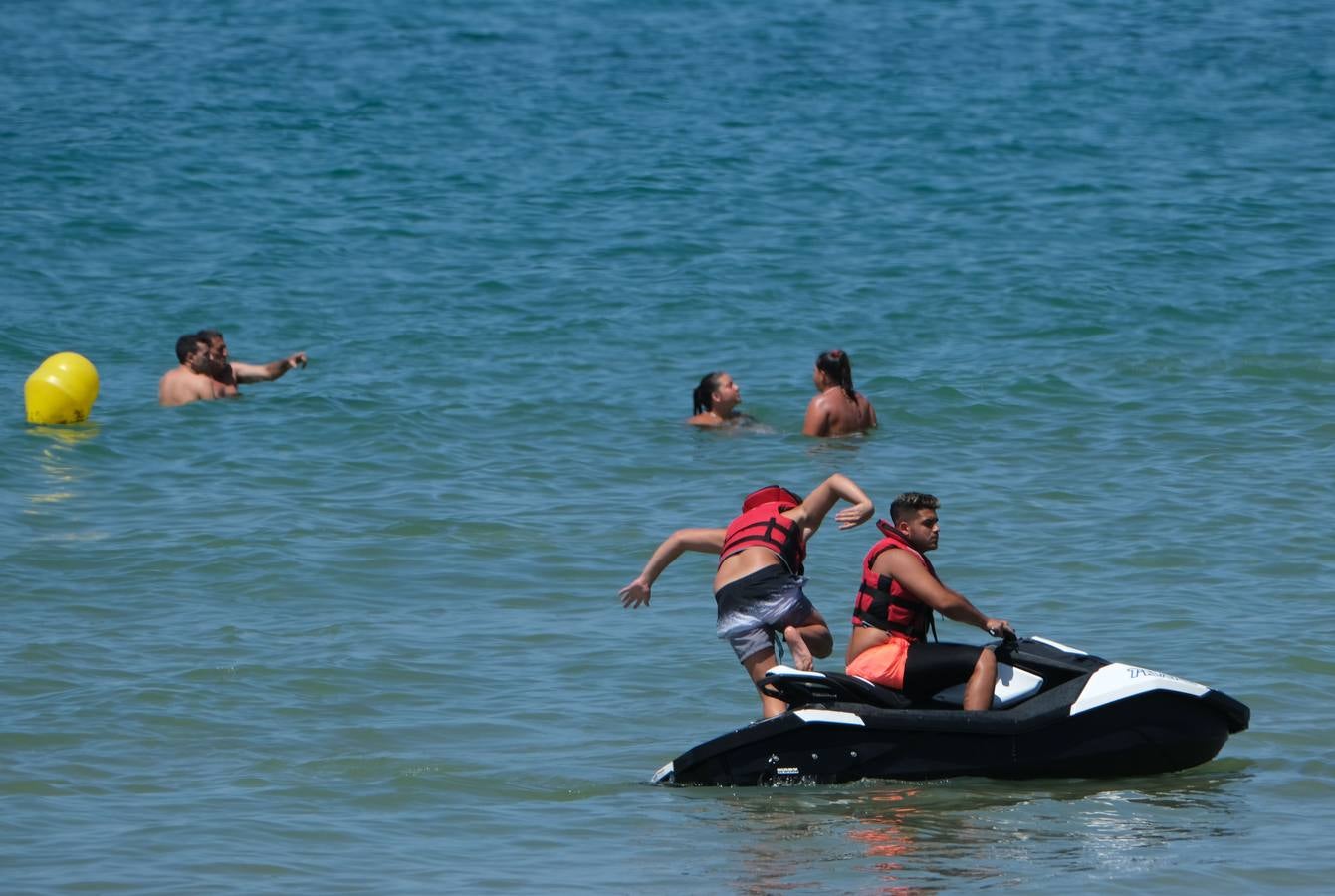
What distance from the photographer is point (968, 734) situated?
24.5 feet

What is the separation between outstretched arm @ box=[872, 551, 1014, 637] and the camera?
7582 millimetres

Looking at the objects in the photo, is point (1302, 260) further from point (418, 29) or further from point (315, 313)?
point (418, 29)

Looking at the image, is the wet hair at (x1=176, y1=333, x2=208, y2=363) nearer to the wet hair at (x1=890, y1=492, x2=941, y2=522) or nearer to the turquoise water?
the turquoise water

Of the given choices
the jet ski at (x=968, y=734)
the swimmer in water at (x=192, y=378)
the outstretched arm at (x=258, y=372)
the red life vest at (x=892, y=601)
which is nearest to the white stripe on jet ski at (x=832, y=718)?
the jet ski at (x=968, y=734)

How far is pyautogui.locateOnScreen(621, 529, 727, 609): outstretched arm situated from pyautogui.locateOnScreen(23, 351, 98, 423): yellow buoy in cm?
809

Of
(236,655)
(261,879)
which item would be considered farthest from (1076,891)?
(236,655)

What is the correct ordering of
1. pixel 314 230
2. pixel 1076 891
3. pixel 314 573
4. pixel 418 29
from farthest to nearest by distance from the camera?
pixel 418 29
pixel 314 230
pixel 314 573
pixel 1076 891

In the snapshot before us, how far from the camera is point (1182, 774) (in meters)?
7.76

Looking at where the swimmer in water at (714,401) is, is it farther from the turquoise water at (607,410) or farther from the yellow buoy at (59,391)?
the yellow buoy at (59,391)

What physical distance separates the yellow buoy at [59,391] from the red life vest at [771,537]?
8.26 m

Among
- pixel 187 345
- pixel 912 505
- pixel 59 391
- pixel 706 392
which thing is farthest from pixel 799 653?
pixel 187 345

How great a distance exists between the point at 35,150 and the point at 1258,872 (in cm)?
2194

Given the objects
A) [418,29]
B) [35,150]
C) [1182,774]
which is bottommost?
[1182,774]

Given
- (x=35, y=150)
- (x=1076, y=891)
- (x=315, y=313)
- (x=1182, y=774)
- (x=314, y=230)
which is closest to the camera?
(x=1076, y=891)
